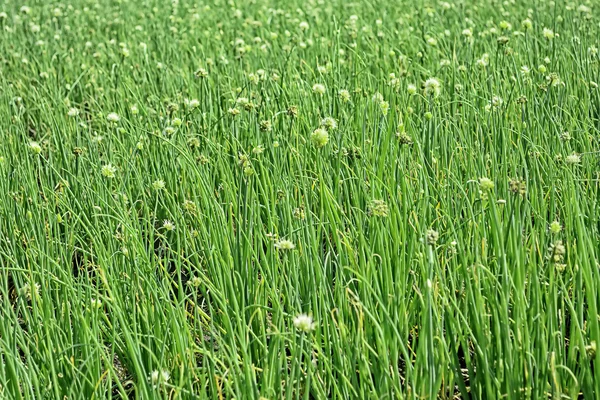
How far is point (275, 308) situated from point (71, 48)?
3512mm

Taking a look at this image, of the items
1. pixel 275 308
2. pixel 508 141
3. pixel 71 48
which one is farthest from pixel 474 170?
pixel 71 48

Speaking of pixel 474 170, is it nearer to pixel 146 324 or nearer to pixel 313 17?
pixel 146 324

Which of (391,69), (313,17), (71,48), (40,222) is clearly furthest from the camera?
(313,17)

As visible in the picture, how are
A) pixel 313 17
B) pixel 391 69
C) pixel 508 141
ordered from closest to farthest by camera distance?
pixel 508 141 < pixel 391 69 < pixel 313 17

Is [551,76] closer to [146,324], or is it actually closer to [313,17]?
[146,324]

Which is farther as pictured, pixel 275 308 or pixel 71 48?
pixel 71 48

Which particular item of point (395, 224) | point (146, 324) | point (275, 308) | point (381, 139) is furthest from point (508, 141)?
point (146, 324)

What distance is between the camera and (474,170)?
263cm

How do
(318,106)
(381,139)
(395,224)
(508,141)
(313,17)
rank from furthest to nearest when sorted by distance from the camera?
(313,17) → (318,106) → (381,139) → (508,141) → (395,224)

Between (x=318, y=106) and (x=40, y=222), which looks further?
(x=318, y=106)

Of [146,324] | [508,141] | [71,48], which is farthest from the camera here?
[71,48]

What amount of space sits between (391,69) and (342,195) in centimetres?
157

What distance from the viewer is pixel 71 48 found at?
5066 mm

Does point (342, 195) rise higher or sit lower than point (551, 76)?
lower
